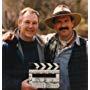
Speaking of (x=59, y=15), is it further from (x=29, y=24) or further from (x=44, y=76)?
(x=44, y=76)

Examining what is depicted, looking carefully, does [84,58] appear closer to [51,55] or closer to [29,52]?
[51,55]

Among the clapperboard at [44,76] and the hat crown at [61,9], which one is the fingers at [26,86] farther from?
the hat crown at [61,9]

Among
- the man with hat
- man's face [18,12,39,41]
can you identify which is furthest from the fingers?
man's face [18,12,39,41]

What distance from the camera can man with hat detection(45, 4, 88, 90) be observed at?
67.6 inches

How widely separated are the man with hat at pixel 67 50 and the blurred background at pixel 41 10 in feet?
0.11

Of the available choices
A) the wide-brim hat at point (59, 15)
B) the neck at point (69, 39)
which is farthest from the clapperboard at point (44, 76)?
the wide-brim hat at point (59, 15)

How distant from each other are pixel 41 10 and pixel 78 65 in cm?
49

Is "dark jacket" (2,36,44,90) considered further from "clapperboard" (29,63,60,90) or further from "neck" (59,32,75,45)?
"neck" (59,32,75,45)

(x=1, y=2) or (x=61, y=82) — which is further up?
(x=1, y=2)

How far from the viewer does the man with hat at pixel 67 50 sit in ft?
5.63

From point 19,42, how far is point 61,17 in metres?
0.36

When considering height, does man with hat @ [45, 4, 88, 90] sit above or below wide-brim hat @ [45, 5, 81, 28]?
below

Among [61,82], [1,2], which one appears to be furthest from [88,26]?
[1,2]

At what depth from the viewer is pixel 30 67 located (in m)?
1.71
